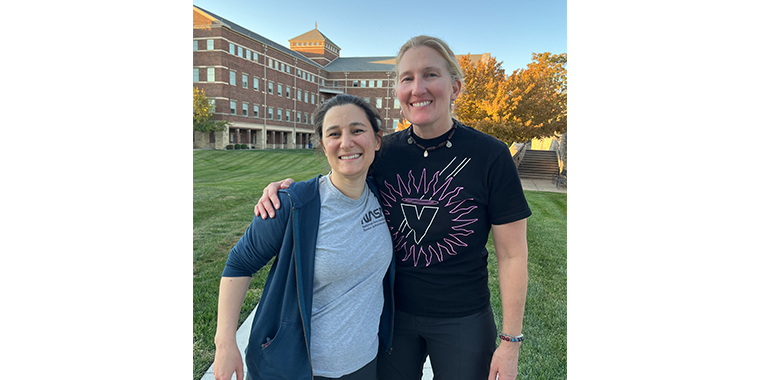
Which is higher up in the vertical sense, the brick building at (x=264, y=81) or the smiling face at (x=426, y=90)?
the brick building at (x=264, y=81)

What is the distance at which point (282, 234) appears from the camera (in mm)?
1306

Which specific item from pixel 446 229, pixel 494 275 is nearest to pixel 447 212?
pixel 446 229

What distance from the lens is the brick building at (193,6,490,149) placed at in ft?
104

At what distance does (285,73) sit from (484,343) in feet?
136

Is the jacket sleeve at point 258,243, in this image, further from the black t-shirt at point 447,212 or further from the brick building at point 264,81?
the brick building at point 264,81

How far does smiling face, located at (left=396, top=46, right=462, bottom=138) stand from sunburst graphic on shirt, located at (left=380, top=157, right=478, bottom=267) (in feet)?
0.66

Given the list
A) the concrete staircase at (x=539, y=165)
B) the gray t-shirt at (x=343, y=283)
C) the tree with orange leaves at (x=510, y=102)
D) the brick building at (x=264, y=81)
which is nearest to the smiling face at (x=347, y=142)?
the gray t-shirt at (x=343, y=283)

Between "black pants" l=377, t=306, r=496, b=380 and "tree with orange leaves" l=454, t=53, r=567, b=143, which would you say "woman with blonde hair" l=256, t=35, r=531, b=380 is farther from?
"tree with orange leaves" l=454, t=53, r=567, b=143

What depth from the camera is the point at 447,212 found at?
1503 millimetres

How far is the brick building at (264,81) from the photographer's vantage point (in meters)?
31.6

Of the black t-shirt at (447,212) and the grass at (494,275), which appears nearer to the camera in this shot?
the black t-shirt at (447,212)

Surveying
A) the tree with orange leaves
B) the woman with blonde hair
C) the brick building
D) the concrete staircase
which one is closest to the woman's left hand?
the woman with blonde hair
